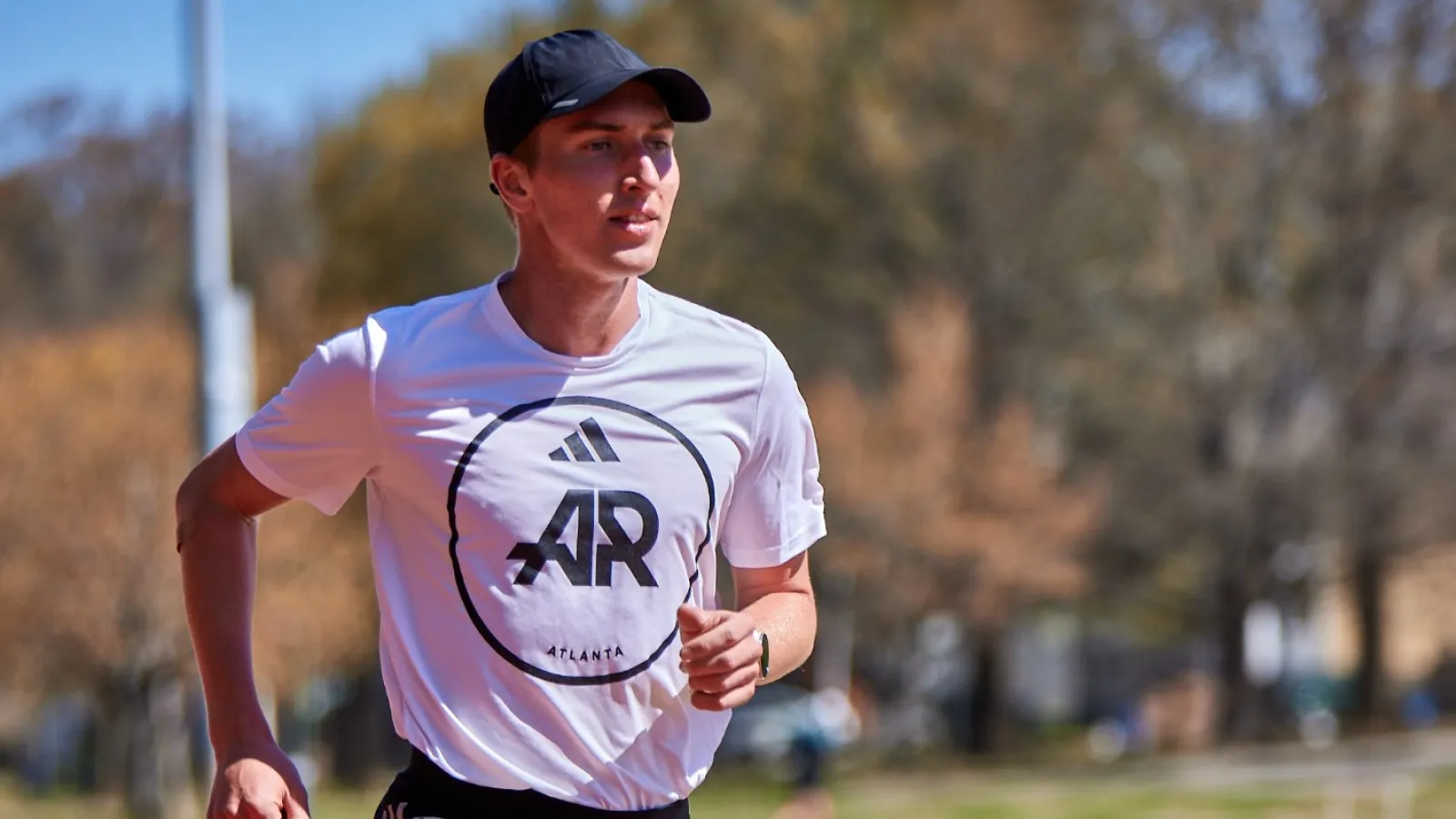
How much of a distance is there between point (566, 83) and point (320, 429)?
71 centimetres

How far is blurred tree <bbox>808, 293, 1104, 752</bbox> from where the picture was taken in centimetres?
3616

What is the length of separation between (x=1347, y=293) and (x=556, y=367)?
35.6 m

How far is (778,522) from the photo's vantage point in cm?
360

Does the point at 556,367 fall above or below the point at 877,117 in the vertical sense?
below

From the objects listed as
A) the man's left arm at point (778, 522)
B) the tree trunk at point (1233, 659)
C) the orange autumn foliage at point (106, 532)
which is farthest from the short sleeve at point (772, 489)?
the tree trunk at point (1233, 659)

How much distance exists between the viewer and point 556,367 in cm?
345

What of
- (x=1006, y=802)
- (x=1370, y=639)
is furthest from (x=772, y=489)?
(x=1370, y=639)

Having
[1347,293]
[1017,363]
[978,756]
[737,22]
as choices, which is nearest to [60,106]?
[737,22]

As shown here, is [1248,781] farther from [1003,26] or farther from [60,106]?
[60,106]

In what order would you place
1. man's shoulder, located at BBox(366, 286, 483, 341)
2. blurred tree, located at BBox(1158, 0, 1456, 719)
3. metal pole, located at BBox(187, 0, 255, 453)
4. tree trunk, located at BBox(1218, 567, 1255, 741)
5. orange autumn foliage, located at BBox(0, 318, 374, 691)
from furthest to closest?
tree trunk, located at BBox(1218, 567, 1255, 741), blurred tree, located at BBox(1158, 0, 1456, 719), orange autumn foliage, located at BBox(0, 318, 374, 691), metal pole, located at BBox(187, 0, 255, 453), man's shoulder, located at BBox(366, 286, 483, 341)


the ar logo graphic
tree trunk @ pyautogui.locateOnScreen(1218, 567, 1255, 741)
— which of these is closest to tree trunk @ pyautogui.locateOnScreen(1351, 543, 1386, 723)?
tree trunk @ pyautogui.locateOnScreen(1218, 567, 1255, 741)

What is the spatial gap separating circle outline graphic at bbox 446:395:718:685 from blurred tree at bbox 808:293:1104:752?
32.3 m

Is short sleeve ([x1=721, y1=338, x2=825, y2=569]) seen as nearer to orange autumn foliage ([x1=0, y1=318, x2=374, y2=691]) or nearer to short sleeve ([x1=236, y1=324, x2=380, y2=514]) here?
short sleeve ([x1=236, y1=324, x2=380, y2=514])

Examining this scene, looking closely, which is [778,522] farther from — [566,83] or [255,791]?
[255,791]
